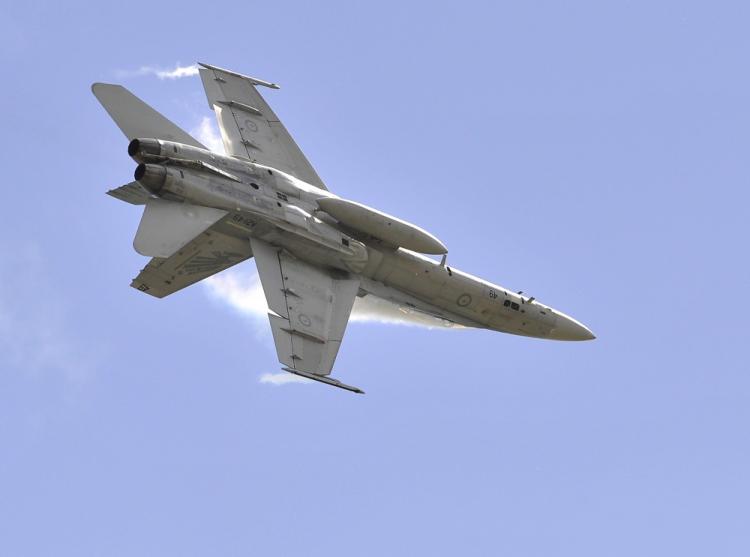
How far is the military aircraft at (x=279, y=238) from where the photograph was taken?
4297cm

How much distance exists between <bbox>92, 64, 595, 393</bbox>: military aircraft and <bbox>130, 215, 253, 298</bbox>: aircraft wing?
0.04 metres

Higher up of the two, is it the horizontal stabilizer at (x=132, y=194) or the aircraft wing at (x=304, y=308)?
the horizontal stabilizer at (x=132, y=194)

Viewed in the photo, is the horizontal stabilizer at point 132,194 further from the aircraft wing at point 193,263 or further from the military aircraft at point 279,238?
the aircraft wing at point 193,263

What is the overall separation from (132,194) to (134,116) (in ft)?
9.54

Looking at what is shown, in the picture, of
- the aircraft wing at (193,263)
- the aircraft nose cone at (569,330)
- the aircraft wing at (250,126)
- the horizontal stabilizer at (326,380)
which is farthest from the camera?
the aircraft nose cone at (569,330)

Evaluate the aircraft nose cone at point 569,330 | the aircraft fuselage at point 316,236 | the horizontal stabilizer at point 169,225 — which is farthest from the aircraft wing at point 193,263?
the aircraft nose cone at point 569,330

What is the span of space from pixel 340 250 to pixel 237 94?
9607mm

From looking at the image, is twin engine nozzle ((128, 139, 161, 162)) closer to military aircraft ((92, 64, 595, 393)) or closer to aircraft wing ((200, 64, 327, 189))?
military aircraft ((92, 64, 595, 393))

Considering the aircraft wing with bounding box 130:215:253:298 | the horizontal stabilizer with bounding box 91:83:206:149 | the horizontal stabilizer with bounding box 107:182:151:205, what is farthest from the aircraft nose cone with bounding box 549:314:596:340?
the horizontal stabilizer with bounding box 107:182:151:205

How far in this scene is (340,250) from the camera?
46000mm

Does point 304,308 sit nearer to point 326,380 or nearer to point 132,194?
point 326,380

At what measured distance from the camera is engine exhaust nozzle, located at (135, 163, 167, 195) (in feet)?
141

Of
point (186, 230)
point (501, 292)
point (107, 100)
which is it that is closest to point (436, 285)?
point (501, 292)

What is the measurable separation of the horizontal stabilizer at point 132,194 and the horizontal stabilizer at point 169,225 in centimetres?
198
